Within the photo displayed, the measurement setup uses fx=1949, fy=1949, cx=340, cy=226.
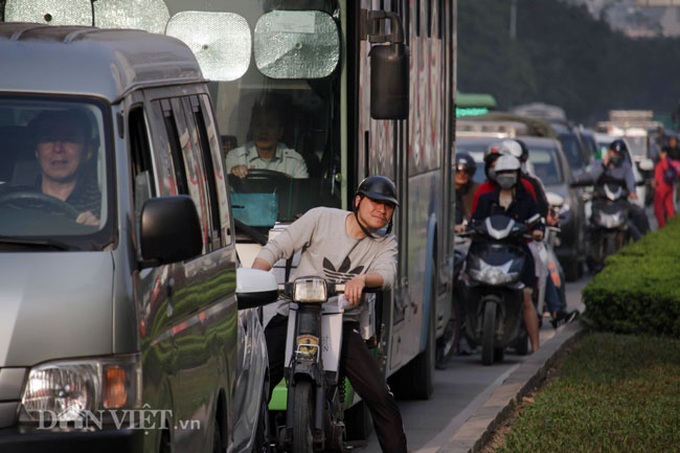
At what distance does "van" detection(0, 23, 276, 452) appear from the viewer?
577 centimetres

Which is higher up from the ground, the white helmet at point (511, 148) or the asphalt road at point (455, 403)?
the white helmet at point (511, 148)

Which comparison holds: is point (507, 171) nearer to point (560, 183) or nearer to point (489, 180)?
point (489, 180)

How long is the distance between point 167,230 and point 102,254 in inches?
9.7

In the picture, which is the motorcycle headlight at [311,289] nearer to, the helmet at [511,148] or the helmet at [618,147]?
the helmet at [511,148]

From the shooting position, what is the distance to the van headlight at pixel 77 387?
5.77m

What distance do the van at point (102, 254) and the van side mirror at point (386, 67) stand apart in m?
3.43

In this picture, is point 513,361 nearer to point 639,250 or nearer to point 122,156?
point 639,250

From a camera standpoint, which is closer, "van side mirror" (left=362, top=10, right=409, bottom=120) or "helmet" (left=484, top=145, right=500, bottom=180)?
"van side mirror" (left=362, top=10, right=409, bottom=120)

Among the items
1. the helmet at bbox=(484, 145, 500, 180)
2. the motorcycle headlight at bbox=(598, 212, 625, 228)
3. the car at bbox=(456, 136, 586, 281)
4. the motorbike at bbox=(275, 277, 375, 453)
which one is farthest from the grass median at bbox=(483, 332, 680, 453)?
the motorcycle headlight at bbox=(598, 212, 625, 228)

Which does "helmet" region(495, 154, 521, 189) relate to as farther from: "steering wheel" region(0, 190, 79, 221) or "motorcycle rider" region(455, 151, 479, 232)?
"steering wheel" region(0, 190, 79, 221)

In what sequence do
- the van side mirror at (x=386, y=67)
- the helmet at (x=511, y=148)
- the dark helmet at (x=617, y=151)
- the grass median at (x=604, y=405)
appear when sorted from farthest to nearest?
the dark helmet at (x=617, y=151) → the helmet at (x=511, y=148) → the van side mirror at (x=386, y=67) → the grass median at (x=604, y=405)

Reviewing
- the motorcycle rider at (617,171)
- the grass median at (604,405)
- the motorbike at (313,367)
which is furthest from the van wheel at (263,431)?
the motorcycle rider at (617,171)

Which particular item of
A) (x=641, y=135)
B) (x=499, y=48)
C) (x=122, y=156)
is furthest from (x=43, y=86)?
(x=499, y=48)

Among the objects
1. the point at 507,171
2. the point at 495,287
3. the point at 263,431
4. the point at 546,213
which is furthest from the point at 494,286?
the point at 263,431
